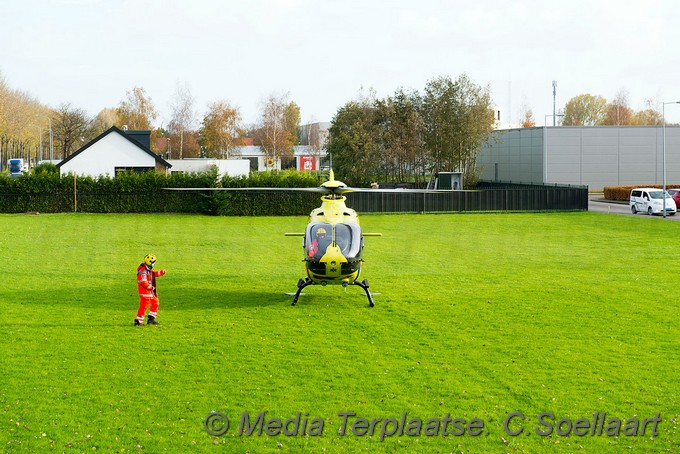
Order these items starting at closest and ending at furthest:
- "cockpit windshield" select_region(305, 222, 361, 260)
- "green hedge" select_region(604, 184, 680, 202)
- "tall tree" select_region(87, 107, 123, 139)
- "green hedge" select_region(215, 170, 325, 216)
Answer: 1. "cockpit windshield" select_region(305, 222, 361, 260)
2. "green hedge" select_region(215, 170, 325, 216)
3. "green hedge" select_region(604, 184, 680, 202)
4. "tall tree" select_region(87, 107, 123, 139)

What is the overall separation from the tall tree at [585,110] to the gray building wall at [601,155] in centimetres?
7876

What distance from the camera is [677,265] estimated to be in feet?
86.8

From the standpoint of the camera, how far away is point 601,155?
72.0m

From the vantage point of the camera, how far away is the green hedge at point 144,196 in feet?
164

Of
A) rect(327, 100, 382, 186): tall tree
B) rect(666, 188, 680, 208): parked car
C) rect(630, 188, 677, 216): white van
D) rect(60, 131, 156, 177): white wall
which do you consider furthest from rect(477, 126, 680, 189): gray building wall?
rect(60, 131, 156, 177): white wall

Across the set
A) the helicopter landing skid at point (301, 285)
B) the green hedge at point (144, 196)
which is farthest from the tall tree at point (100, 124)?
the helicopter landing skid at point (301, 285)

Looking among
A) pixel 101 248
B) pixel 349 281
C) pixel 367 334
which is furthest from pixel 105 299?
pixel 101 248

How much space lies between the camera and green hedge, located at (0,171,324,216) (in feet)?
164

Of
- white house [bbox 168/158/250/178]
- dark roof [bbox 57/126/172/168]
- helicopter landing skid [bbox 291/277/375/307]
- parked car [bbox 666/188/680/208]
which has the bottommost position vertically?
helicopter landing skid [bbox 291/277/375/307]

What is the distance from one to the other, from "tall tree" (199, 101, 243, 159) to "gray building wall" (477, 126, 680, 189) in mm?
39310

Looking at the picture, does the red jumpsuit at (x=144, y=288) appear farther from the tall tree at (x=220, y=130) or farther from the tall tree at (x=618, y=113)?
the tall tree at (x=618, y=113)

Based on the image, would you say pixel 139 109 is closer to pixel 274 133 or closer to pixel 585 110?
pixel 274 133

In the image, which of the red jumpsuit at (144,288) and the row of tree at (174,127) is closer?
the red jumpsuit at (144,288)

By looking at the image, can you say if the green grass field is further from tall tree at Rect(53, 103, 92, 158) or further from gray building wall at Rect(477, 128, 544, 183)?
tall tree at Rect(53, 103, 92, 158)
